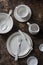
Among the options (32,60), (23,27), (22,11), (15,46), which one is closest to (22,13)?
(22,11)

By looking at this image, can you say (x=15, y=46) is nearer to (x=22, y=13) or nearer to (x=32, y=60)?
(x=32, y=60)

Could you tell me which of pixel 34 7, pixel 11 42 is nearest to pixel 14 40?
pixel 11 42

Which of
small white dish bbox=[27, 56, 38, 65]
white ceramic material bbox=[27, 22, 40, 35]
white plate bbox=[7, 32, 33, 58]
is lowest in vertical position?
small white dish bbox=[27, 56, 38, 65]

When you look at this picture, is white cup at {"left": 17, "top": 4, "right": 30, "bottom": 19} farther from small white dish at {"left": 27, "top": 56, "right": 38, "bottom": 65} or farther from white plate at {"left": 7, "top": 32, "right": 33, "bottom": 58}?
small white dish at {"left": 27, "top": 56, "right": 38, "bottom": 65}

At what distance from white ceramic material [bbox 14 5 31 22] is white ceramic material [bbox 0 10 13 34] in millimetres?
55

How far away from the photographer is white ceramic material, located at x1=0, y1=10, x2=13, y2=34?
1.84m

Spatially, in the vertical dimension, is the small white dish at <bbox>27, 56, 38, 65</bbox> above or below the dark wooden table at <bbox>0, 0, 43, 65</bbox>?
below

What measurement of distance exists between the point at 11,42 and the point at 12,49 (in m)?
0.06

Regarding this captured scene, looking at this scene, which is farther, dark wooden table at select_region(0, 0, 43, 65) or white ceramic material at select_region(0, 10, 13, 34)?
white ceramic material at select_region(0, 10, 13, 34)

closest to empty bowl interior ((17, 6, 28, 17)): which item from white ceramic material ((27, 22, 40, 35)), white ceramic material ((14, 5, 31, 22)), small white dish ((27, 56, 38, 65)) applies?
white ceramic material ((14, 5, 31, 22))

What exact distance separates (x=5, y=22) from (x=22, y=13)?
151mm

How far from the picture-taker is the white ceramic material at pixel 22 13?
187cm

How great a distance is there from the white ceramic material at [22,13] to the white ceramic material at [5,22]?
55mm

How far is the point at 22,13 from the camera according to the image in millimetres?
1900
